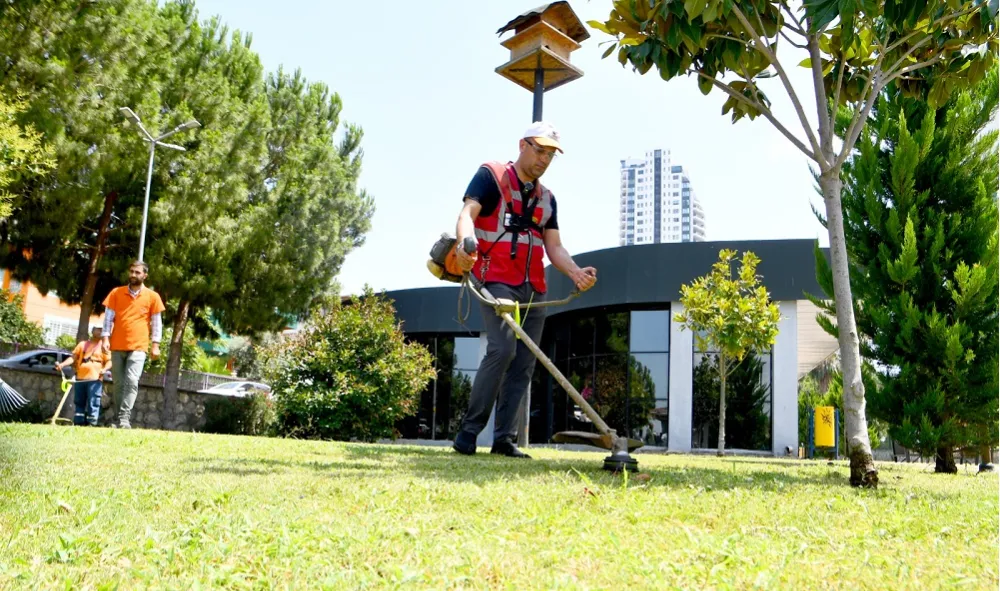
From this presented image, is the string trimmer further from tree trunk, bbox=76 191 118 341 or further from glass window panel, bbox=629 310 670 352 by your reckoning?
tree trunk, bbox=76 191 118 341

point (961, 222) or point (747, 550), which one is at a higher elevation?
point (961, 222)

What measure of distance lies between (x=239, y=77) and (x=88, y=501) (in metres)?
21.2

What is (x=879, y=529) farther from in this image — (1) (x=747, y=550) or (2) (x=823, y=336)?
(2) (x=823, y=336)

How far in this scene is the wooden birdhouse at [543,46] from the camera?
8.48m

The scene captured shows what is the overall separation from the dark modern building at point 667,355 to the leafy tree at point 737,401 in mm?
24

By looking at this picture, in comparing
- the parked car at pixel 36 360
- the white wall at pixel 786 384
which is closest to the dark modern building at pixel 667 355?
the white wall at pixel 786 384

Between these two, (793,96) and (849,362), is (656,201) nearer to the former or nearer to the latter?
(793,96)

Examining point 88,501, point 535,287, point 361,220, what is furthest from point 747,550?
point 361,220

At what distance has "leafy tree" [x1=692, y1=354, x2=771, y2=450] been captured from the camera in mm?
18438

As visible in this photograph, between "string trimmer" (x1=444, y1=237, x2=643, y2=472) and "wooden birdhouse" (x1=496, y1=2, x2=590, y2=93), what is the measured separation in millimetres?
4373

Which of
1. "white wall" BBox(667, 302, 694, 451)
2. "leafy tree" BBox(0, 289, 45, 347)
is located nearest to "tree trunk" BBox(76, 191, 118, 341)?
"white wall" BBox(667, 302, 694, 451)

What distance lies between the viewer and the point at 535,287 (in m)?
5.59

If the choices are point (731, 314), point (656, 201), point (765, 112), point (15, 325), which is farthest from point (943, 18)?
point (656, 201)

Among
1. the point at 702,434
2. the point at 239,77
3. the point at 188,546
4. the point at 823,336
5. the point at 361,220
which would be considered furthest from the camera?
the point at 361,220
